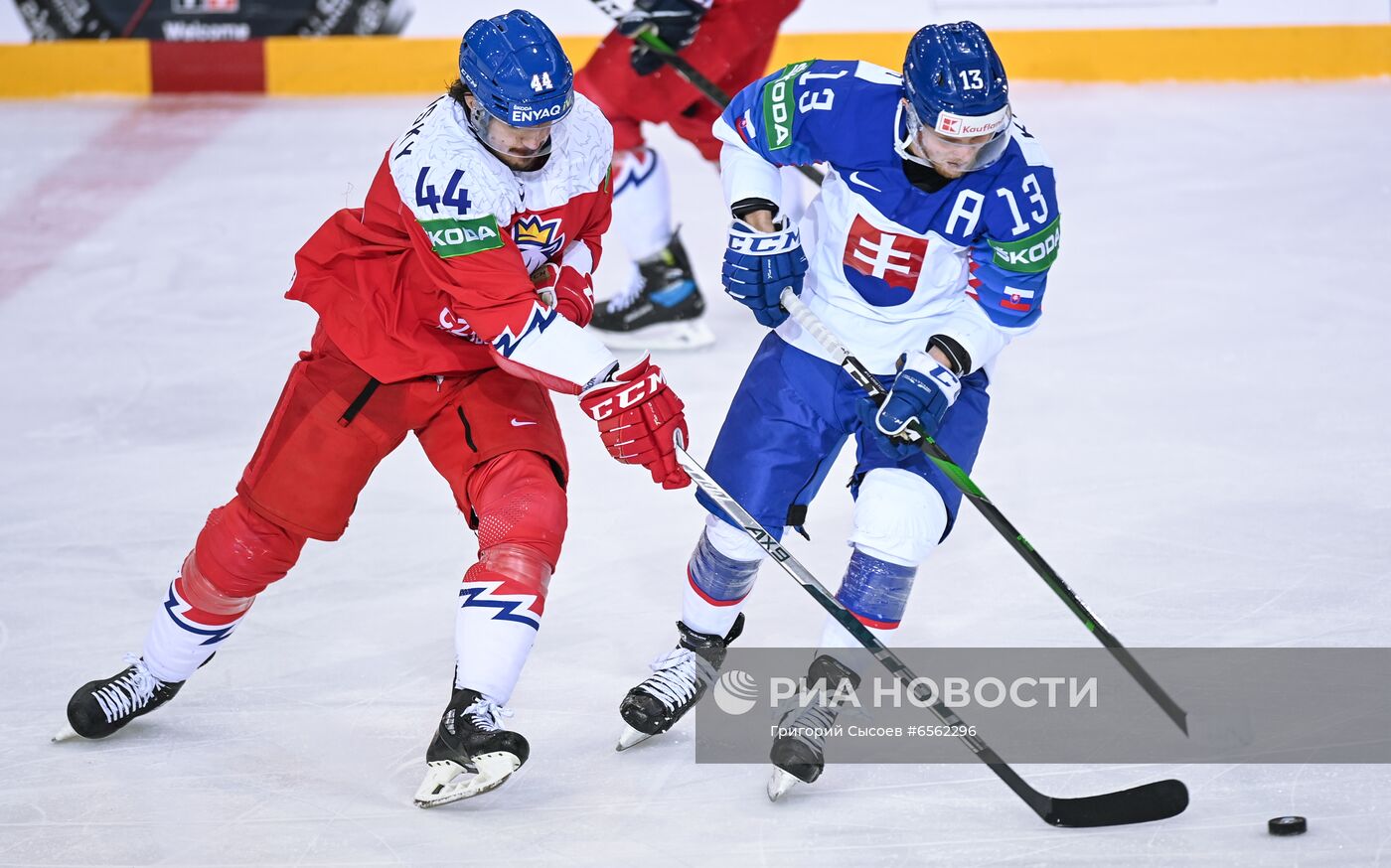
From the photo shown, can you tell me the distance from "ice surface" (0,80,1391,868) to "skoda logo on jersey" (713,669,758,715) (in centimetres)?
16

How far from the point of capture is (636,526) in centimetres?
370

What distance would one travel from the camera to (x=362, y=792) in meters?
2.67

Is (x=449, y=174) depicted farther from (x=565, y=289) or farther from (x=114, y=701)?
(x=114, y=701)

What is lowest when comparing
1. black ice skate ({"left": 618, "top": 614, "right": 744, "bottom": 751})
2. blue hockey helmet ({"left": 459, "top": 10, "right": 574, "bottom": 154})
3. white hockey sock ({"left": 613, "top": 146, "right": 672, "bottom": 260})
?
white hockey sock ({"left": 613, "top": 146, "right": 672, "bottom": 260})

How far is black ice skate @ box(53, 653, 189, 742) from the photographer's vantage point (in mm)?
2779

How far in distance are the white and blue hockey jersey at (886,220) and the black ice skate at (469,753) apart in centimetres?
77

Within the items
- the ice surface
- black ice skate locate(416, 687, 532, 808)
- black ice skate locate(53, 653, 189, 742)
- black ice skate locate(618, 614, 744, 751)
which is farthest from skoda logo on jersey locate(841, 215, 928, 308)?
black ice skate locate(53, 653, 189, 742)

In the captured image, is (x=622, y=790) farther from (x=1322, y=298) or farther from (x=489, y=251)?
(x=1322, y=298)

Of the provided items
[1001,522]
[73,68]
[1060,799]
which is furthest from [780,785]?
[73,68]

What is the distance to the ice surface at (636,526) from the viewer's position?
257cm

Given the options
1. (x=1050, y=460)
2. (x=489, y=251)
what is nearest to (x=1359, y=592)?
(x=1050, y=460)

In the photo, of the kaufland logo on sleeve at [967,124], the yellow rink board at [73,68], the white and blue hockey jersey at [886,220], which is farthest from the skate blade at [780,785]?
the yellow rink board at [73,68]

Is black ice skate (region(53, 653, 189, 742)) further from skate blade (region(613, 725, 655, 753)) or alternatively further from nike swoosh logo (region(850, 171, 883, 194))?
nike swoosh logo (region(850, 171, 883, 194))

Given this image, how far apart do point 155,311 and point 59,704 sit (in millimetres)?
2147
